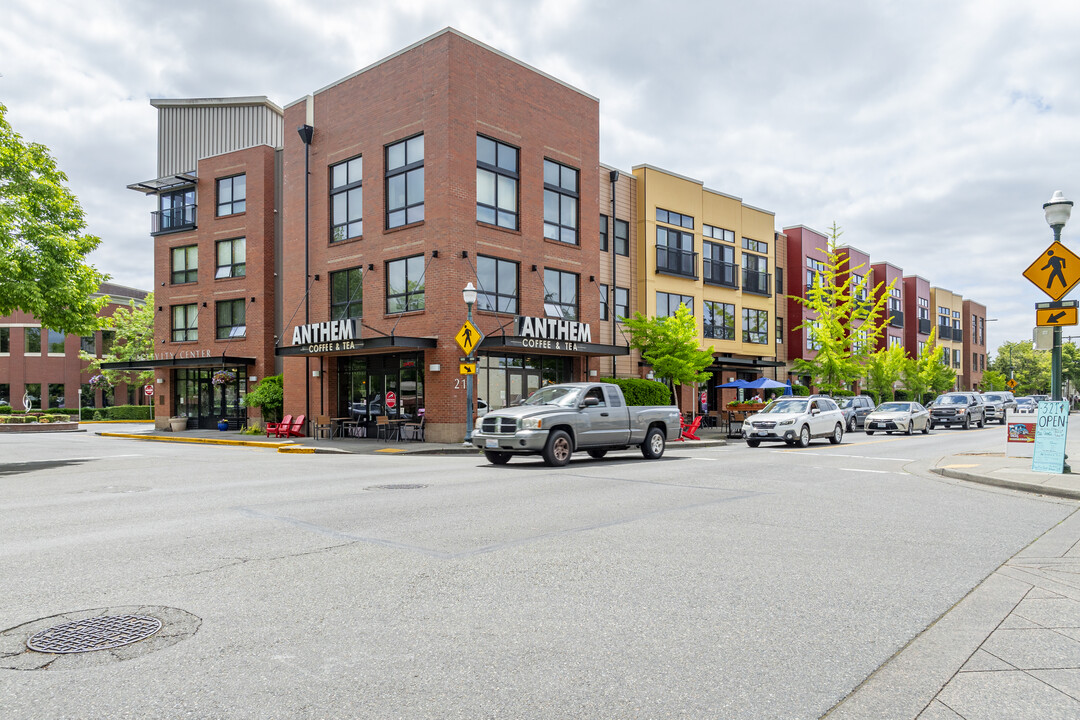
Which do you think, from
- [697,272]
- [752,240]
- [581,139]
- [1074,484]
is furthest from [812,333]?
[1074,484]

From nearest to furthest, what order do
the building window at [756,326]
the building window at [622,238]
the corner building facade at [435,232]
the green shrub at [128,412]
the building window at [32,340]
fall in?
1. the corner building facade at [435,232]
2. the building window at [622,238]
3. the building window at [756,326]
4. the green shrub at [128,412]
5. the building window at [32,340]

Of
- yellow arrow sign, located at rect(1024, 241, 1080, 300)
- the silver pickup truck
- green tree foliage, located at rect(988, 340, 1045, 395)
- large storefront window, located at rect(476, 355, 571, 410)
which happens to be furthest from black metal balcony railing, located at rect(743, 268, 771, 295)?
green tree foliage, located at rect(988, 340, 1045, 395)

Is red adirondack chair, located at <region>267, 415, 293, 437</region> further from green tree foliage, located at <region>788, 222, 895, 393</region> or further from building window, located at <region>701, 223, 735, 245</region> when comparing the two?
green tree foliage, located at <region>788, 222, 895, 393</region>

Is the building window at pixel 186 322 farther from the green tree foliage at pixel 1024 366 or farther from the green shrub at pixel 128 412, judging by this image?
the green tree foliage at pixel 1024 366

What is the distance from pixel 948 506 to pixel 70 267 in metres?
19.1

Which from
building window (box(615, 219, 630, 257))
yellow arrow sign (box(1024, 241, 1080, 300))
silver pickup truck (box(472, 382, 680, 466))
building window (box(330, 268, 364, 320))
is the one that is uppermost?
building window (box(615, 219, 630, 257))

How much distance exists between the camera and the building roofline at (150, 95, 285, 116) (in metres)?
39.3

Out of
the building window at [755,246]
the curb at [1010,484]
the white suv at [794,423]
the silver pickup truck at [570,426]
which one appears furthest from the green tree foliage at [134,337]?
the curb at [1010,484]

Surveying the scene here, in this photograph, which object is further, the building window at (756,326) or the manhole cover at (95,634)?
the building window at (756,326)

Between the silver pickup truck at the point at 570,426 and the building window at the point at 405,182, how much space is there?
11.6 meters

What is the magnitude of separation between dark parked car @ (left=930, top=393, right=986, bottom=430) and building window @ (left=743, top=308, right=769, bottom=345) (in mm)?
9716

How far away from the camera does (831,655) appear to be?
433cm

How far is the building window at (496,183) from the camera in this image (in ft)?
88.4

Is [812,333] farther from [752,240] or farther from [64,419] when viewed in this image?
[64,419]
